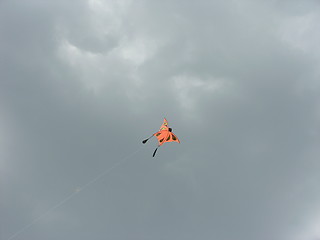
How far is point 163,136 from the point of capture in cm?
9331
